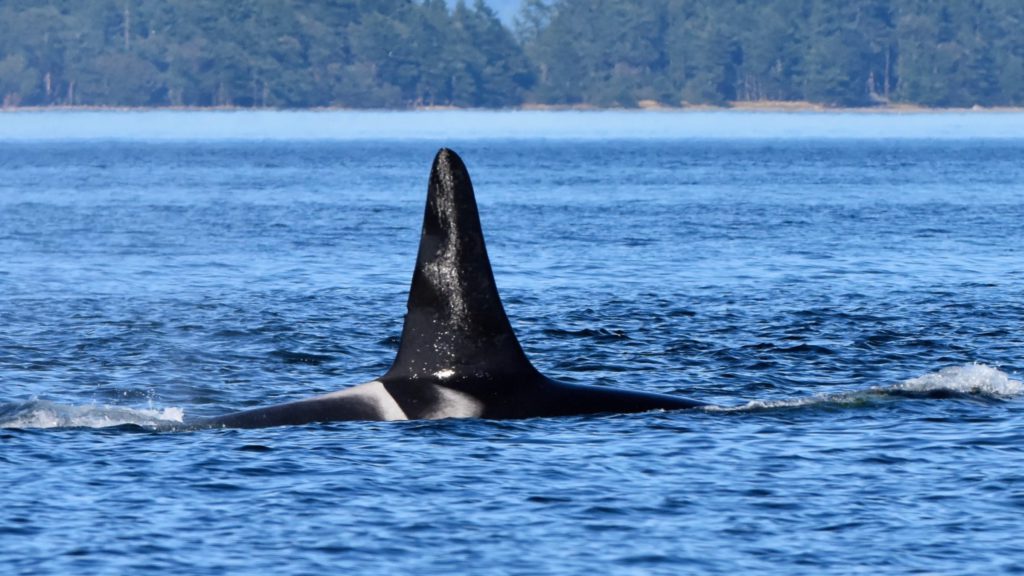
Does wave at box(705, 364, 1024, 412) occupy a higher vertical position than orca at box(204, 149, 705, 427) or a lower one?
lower

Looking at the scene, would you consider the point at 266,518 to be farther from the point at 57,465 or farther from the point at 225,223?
the point at 225,223

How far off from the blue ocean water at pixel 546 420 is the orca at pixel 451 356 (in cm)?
23

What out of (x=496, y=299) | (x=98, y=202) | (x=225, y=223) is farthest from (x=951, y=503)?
(x=98, y=202)

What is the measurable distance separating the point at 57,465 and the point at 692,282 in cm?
2040

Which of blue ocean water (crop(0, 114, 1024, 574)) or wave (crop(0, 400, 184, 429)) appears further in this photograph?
wave (crop(0, 400, 184, 429))

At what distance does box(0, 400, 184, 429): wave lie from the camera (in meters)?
17.9

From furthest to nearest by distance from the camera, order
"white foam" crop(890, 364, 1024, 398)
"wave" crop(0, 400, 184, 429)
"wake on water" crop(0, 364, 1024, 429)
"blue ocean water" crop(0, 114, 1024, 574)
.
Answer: "white foam" crop(890, 364, 1024, 398)
"wake on water" crop(0, 364, 1024, 429)
"wave" crop(0, 400, 184, 429)
"blue ocean water" crop(0, 114, 1024, 574)

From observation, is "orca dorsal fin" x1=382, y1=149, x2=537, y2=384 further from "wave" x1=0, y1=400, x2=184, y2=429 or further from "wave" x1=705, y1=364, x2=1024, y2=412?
"wave" x1=705, y1=364, x2=1024, y2=412

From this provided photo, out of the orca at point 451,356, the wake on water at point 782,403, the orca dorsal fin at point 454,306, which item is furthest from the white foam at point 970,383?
the orca dorsal fin at point 454,306

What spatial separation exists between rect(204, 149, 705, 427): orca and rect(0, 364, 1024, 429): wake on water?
1468 millimetres

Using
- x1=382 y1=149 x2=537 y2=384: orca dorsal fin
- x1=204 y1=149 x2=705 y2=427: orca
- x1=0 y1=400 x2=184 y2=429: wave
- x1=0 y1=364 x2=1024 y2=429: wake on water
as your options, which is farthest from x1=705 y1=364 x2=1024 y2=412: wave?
x1=0 y1=400 x2=184 y2=429: wave

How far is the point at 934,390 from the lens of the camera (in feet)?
65.0

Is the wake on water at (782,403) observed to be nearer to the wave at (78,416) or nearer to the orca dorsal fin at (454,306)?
the wave at (78,416)

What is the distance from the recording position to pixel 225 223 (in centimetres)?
5569
